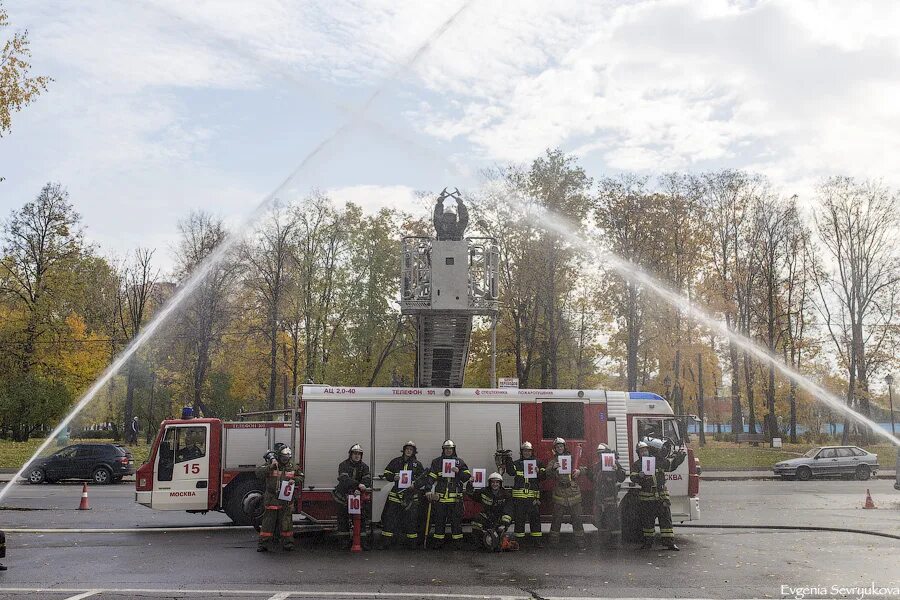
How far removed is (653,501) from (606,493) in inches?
32.9

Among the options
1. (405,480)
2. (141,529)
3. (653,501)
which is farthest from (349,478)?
(141,529)

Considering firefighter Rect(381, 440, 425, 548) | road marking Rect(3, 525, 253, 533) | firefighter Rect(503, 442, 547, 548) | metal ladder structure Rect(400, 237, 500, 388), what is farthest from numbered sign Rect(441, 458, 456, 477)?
road marking Rect(3, 525, 253, 533)

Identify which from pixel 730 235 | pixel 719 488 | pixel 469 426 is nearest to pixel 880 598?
pixel 469 426

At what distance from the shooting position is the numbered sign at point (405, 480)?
44.2 ft

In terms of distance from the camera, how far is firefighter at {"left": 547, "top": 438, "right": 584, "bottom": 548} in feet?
45.5

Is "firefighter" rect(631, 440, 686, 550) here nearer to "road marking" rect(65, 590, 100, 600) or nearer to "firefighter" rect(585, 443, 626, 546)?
"firefighter" rect(585, 443, 626, 546)

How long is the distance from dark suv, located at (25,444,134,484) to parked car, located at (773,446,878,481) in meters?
24.2

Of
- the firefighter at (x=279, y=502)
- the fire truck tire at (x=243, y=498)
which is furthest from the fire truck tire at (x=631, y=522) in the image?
the fire truck tire at (x=243, y=498)

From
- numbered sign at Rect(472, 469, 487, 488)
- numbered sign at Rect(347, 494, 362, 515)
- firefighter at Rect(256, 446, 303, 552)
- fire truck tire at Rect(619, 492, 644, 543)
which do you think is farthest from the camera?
fire truck tire at Rect(619, 492, 644, 543)

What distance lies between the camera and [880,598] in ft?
30.3

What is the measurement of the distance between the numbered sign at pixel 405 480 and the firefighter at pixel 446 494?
1.04 feet

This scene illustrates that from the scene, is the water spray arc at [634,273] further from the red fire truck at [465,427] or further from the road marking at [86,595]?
the road marking at [86,595]

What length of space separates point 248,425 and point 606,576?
324 inches

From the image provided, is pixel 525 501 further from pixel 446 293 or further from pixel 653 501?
pixel 446 293
